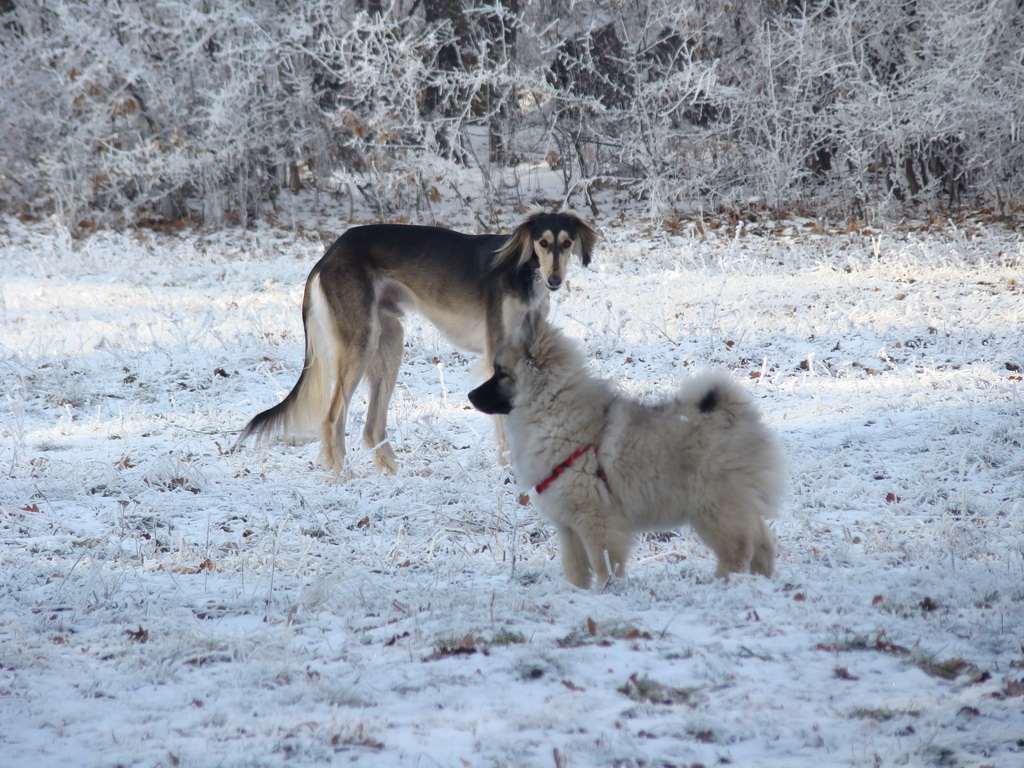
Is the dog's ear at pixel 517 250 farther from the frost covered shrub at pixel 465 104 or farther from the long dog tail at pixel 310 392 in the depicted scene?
the frost covered shrub at pixel 465 104

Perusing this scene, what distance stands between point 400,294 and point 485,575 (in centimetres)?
381

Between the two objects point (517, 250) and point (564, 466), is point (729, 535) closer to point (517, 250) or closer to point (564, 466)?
point (564, 466)

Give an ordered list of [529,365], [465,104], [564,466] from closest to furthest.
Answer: [564,466] < [529,365] < [465,104]

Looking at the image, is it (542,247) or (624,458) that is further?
(542,247)

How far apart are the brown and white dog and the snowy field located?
0.47 meters

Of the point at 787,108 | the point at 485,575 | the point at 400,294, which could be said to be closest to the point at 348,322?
the point at 400,294

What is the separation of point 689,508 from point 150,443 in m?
5.35

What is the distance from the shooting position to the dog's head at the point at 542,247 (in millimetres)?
7465

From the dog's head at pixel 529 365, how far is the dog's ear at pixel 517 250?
9.28 feet

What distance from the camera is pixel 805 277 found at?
13172 mm

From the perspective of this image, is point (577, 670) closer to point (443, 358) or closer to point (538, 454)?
point (538, 454)

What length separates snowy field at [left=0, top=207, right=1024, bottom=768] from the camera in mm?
2791

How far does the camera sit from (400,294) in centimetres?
794

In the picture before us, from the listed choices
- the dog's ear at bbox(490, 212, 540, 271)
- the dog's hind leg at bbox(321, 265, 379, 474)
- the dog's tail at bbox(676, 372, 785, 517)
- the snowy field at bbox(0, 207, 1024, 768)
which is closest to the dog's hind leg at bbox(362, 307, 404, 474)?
the dog's hind leg at bbox(321, 265, 379, 474)
